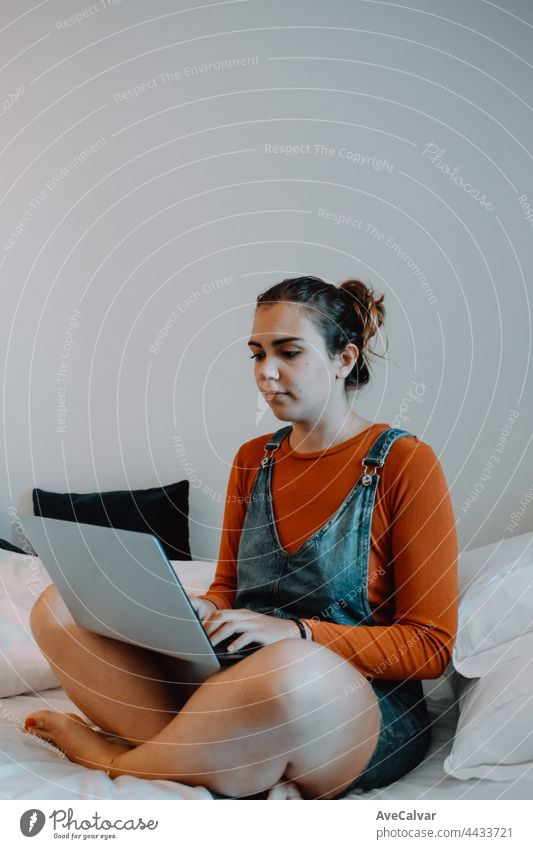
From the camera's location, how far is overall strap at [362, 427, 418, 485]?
80 cm

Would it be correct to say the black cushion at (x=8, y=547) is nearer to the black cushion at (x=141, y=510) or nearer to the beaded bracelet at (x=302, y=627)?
the black cushion at (x=141, y=510)

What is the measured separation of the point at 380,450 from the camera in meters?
0.80

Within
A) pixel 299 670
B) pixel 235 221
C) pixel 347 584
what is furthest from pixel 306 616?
pixel 235 221

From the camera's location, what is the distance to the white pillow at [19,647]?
95 cm

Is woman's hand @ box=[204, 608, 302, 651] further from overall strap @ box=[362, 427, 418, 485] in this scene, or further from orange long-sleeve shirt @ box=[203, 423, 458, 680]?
overall strap @ box=[362, 427, 418, 485]

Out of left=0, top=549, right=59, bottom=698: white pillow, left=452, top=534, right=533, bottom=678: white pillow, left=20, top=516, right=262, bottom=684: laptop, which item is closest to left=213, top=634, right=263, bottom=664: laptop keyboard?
left=20, top=516, right=262, bottom=684: laptop

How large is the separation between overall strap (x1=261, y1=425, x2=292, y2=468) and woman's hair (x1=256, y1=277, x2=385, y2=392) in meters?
0.13

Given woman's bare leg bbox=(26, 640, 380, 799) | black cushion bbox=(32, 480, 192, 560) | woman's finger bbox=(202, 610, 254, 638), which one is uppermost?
black cushion bbox=(32, 480, 192, 560)

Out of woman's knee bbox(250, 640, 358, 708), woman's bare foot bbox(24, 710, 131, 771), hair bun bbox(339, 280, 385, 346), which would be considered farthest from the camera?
hair bun bbox(339, 280, 385, 346)

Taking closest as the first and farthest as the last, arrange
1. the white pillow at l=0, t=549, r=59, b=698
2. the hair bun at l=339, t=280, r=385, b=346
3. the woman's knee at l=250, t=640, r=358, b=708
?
the woman's knee at l=250, t=640, r=358, b=708 < the hair bun at l=339, t=280, r=385, b=346 < the white pillow at l=0, t=549, r=59, b=698

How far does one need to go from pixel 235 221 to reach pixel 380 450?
0.42m

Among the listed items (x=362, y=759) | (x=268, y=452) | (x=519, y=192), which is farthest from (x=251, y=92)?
(x=362, y=759)
